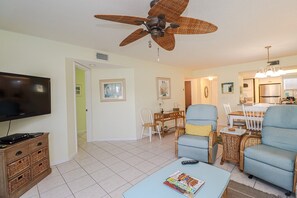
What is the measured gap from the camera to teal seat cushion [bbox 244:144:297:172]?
1.75m

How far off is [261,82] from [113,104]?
7.21m

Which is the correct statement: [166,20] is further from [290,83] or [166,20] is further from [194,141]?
[290,83]

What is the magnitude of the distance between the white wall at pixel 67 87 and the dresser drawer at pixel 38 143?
1.27 ft

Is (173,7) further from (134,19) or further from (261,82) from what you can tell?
(261,82)

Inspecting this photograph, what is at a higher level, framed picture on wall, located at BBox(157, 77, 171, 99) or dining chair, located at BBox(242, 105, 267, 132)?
framed picture on wall, located at BBox(157, 77, 171, 99)

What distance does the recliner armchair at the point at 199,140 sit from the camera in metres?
2.54

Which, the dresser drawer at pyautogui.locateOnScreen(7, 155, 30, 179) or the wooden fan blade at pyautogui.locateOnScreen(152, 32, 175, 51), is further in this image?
the dresser drawer at pyautogui.locateOnScreen(7, 155, 30, 179)

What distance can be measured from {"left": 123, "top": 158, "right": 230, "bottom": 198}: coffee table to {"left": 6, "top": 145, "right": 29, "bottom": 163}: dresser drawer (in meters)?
1.64

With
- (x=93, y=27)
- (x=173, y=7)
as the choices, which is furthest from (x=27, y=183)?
(x=173, y=7)

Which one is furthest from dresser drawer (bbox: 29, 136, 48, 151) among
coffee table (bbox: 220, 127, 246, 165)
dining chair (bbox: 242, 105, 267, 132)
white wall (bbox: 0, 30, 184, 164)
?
dining chair (bbox: 242, 105, 267, 132)

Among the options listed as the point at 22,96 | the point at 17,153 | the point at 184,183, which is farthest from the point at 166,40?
the point at 17,153

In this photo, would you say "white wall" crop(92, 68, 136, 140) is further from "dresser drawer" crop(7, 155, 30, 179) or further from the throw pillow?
"dresser drawer" crop(7, 155, 30, 179)

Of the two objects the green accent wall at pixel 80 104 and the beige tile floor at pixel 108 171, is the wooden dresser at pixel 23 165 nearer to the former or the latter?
the beige tile floor at pixel 108 171

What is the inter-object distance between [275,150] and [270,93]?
6.19 m
